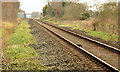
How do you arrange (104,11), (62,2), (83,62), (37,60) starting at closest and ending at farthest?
(83,62) → (37,60) → (104,11) → (62,2)

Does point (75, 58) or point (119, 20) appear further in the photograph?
point (119, 20)

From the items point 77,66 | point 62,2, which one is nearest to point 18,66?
point 77,66

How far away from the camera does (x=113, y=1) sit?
16688 millimetres

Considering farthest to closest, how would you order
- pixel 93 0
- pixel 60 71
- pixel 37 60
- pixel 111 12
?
1. pixel 93 0
2. pixel 111 12
3. pixel 37 60
4. pixel 60 71

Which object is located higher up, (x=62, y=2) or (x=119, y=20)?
(x=62, y=2)

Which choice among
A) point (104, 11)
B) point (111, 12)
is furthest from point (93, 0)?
point (111, 12)

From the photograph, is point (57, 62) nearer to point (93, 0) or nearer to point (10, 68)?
point (10, 68)

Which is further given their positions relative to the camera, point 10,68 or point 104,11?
point 104,11

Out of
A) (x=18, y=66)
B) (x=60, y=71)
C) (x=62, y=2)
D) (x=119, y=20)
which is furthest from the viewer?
(x=62, y=2)

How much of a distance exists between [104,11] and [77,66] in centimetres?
1312

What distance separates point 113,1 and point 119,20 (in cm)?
325

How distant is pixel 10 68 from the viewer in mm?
5586

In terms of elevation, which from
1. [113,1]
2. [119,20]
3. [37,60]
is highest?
[113,1]

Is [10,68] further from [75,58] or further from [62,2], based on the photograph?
[62,2]
